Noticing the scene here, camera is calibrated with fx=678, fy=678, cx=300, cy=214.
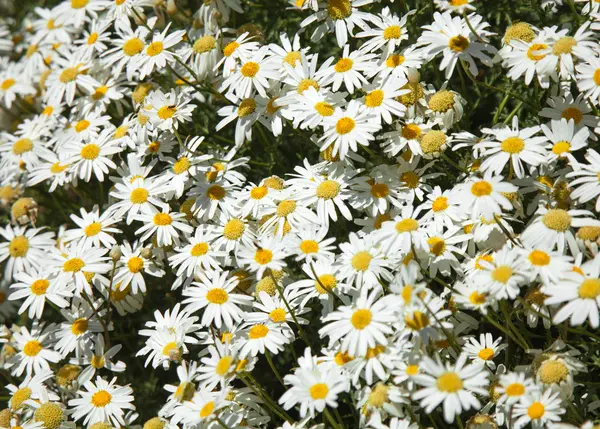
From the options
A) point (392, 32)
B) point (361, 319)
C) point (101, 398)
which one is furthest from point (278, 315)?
point (392, 32)

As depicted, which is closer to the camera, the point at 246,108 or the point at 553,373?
the point at 553,373

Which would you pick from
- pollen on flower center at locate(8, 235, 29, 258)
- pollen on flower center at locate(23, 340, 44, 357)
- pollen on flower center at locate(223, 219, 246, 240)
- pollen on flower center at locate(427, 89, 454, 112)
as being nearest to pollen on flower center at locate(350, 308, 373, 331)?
pollen on flower center at locate(223, 219, 246, 240)

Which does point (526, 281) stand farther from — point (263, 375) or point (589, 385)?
point (263, 375)

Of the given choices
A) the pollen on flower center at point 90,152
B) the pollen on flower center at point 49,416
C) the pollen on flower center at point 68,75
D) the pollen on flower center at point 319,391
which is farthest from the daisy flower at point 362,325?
the pollen on flower center at point 68,75

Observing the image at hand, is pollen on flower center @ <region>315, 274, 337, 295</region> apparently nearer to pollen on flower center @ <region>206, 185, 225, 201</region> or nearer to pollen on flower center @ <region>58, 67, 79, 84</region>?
pollen on flower center @ <region>206, 185, 225, 201</region>

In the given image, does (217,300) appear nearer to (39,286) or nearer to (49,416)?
(49,416)

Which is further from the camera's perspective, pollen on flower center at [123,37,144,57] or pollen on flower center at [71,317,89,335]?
pollen on flower center at [123,37,144,57]
